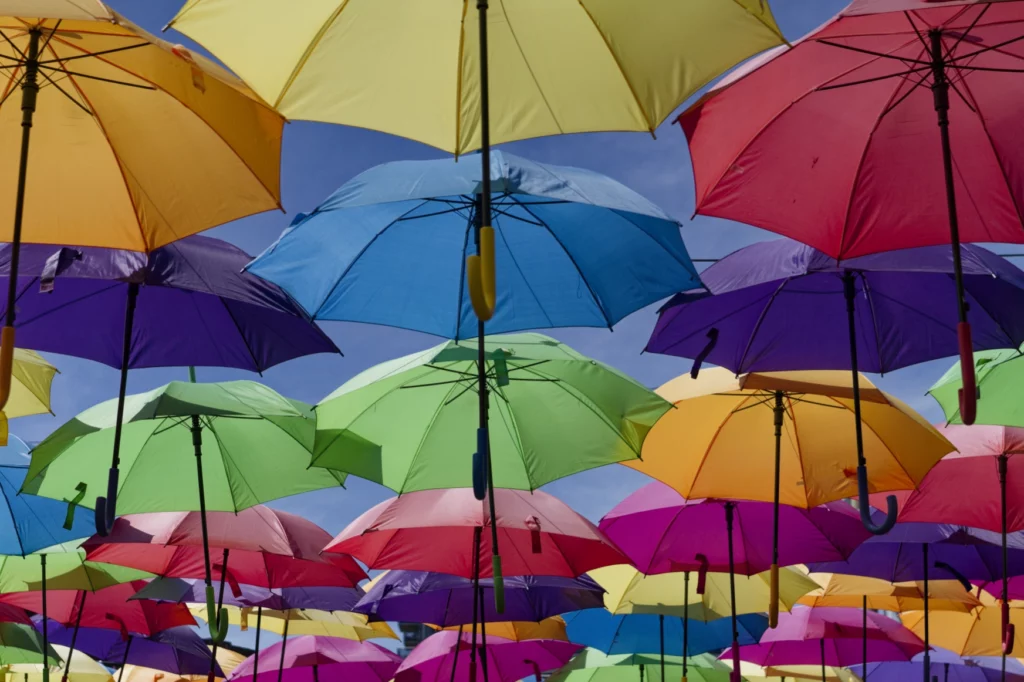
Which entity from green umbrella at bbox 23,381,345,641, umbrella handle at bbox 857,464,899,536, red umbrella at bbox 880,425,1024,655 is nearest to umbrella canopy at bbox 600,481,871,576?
red umbrella at bbox 880,425,1024,655

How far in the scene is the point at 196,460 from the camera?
701cm

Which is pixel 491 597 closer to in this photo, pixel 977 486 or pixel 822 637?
pixel 822 637

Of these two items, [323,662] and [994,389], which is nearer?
[994,389]

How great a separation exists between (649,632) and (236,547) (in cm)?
497

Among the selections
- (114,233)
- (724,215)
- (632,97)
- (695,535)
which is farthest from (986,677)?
(114,233)

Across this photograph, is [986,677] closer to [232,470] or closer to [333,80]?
[232,470]

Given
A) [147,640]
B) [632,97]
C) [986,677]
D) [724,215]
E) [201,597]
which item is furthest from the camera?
[147,640]

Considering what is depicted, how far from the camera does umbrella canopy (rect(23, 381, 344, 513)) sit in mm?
7125

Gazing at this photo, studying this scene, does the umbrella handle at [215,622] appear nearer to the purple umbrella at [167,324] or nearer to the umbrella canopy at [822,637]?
the purple umbrella at [167,324]

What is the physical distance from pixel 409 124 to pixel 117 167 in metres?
1.19

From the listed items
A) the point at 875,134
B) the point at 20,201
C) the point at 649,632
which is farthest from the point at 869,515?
the point at 649,632

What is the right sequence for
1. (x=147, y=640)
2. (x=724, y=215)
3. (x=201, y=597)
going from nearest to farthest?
(x=724, y=215)
(x=201, y=597)
(x=147, y=640)

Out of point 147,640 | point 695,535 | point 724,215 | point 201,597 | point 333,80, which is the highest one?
point 333,80

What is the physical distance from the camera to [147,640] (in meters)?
13.4
